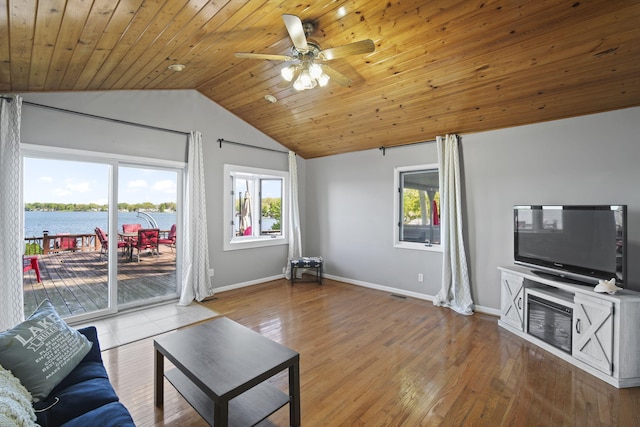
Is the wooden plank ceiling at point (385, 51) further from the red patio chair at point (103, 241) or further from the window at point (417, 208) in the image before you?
the red patio chair at point (103, 241)

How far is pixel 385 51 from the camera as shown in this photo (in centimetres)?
274

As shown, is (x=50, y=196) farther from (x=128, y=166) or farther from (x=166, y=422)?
(x=166, y=422)

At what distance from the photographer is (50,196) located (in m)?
3.20

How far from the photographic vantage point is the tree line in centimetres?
313

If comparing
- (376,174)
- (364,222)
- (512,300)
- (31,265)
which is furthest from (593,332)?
→ (31,265)

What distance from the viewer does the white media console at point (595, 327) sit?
224cm

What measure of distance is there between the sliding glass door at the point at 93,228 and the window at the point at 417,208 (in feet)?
11.4

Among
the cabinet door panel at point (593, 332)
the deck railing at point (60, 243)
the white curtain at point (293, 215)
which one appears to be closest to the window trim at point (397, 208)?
the white curtain at point (293, 215)

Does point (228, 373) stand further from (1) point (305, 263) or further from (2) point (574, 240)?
(1) point (305, 263)

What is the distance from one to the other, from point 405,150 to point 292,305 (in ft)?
9.67

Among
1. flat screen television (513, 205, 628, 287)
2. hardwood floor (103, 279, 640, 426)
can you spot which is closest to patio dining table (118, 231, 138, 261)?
hardwood floor (103, 279, 640, 426)

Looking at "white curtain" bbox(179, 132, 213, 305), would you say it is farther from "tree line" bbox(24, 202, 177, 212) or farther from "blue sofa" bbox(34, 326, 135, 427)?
"blue sofa" bbox(34, 326, 135, 427)

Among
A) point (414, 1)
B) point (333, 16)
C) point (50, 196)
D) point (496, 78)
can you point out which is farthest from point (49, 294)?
point (496, 78)

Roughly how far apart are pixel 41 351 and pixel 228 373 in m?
0.98
